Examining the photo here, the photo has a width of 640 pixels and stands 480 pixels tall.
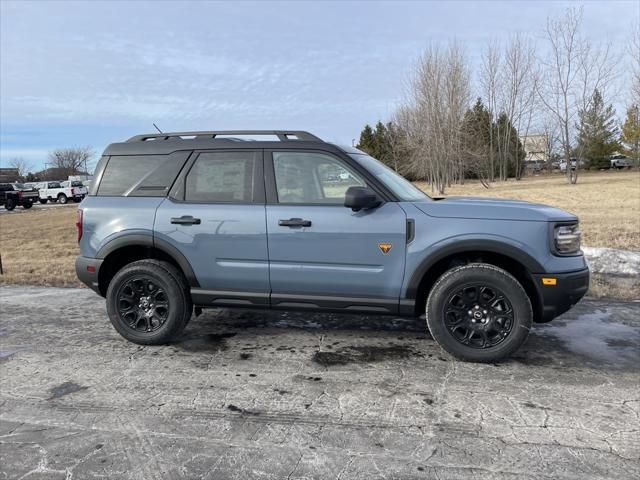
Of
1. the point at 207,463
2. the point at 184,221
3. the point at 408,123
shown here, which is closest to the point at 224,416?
the point at 207,463

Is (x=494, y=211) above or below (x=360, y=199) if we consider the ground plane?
below

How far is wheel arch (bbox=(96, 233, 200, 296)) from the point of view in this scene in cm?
435

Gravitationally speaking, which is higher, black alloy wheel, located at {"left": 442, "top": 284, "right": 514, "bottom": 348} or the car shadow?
black alloy wheel, located at {"left": 442, "top": 284, "right": 514, "bottom": 348}

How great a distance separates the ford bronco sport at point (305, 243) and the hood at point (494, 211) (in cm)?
1

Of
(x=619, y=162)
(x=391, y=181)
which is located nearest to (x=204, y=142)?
(x=391, y=181)

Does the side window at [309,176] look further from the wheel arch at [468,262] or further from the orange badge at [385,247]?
the wheel arch at [468,262]

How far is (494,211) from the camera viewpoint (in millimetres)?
3838

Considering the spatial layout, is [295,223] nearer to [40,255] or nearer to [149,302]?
[149,302]

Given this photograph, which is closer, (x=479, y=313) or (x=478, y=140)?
(x=479, y=313)

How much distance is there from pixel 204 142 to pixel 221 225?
0.83m

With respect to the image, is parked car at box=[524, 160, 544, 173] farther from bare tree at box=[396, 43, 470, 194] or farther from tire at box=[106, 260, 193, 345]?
tire at box=[106, 260, 193, 345]

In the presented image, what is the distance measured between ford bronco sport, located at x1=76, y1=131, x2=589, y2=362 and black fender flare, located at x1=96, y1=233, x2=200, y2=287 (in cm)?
1

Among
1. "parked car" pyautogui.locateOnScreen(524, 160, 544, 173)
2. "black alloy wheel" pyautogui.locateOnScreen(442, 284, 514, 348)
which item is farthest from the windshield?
"parked car" pyautogui.locateOnScreen(524, 160, 544, 173)

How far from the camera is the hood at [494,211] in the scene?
3.78m
